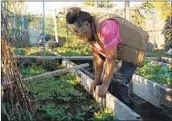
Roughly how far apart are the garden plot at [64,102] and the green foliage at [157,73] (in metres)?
1.34

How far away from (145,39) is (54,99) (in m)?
1.44

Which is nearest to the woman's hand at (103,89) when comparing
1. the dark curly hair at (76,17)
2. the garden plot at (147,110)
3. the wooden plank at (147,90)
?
the garden plot at (147,110)

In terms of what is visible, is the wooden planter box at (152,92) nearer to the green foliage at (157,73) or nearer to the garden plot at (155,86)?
the garden plot at (155,86)

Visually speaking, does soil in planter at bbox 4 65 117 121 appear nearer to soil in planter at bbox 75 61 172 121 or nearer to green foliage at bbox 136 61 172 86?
soil in planter at bbox 75 61 172 121

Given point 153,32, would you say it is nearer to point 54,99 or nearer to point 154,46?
point 154,46

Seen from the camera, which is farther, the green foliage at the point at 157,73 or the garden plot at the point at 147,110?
the green foliage at the point at 157,73

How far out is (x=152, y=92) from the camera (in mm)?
5023

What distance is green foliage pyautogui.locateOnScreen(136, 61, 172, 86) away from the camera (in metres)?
5.85

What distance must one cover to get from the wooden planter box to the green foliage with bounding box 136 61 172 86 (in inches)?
15.2

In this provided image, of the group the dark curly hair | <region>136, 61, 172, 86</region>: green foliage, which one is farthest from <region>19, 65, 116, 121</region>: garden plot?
<region>136, 61, 172, 86</region>: green foliage

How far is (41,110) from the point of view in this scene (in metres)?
3.89

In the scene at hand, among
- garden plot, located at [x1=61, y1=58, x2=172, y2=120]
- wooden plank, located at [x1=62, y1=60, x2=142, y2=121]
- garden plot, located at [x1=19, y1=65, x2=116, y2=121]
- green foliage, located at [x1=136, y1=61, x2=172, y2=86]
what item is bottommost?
garden plot, located at [x1=61, y1=58, x2=172, y2=120]

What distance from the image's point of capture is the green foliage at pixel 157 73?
585 cm

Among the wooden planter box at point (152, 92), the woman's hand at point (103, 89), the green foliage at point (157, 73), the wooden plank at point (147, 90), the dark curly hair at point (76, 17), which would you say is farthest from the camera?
the green foliage at point (157, 73)
